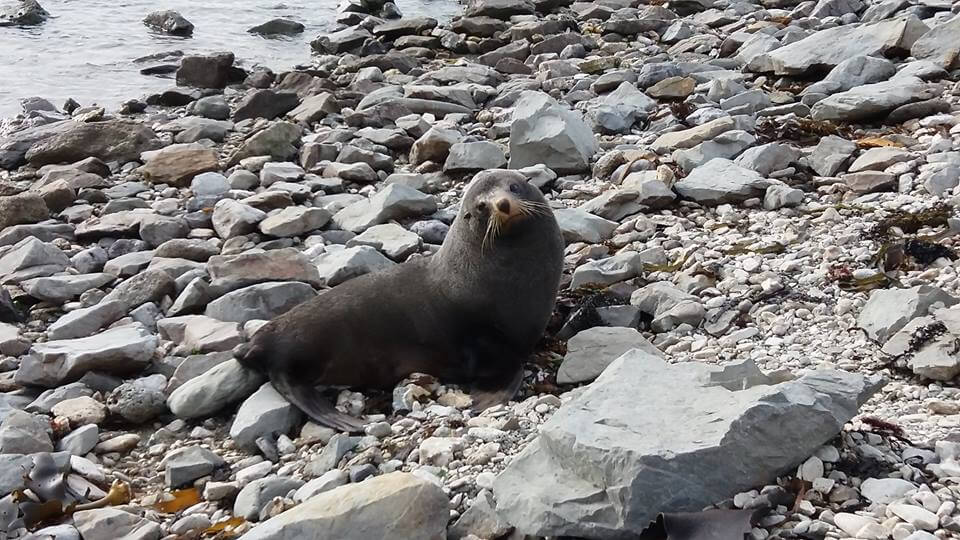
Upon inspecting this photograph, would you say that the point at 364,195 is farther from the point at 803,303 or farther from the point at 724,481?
the point at 724,481

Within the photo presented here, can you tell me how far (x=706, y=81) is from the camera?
35.0ft

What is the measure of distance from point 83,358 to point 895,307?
430 cm

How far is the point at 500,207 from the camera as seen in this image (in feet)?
18.6

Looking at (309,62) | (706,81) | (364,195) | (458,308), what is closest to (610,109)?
(706,81)

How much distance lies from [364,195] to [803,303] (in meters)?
→ 4.50

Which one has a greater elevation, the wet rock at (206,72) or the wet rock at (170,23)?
the wet rock at (206,72)

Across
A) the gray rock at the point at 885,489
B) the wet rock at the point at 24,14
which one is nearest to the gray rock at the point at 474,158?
the gray rock at the point at 885,489

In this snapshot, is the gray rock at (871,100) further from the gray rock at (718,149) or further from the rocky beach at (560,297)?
the gray rock at (718,149)

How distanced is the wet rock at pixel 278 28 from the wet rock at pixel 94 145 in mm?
9126

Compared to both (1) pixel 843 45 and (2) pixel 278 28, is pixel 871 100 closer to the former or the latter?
(1) pixel 843 45

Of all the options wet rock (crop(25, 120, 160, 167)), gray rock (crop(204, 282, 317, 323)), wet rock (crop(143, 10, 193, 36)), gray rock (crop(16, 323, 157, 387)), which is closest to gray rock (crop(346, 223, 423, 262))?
gray rock (crop(204, 282, 317, 323))

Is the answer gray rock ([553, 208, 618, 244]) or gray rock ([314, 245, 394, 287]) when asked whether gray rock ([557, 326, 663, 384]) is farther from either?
gray rock ([314, 245, 394, 287])

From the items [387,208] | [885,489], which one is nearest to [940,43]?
[387,208]

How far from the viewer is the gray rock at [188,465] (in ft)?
15.6
